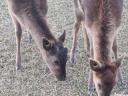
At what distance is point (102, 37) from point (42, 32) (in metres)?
1.37

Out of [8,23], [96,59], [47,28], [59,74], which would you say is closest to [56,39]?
[47,28]

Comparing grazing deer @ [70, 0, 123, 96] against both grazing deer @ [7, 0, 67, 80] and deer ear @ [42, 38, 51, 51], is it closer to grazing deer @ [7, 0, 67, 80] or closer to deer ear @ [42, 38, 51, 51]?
grazing deer @ [7, 0, 67, 80]

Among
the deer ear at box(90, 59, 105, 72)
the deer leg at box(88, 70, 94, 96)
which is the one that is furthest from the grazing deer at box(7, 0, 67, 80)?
the deer ear at box(90, 59, 105, 72)

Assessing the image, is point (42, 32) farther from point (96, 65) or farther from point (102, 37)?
point (96, 65)

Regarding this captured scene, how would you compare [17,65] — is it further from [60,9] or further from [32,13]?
[60,9]

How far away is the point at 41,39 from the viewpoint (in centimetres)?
678

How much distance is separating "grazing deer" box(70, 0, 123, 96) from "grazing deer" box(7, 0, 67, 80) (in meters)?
0.61

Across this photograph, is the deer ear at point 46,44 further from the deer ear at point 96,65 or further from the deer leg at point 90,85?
the deer ear at point 96,65

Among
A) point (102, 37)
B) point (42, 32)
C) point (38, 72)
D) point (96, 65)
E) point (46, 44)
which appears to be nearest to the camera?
point (96, 65)

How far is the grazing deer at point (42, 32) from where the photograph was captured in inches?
258

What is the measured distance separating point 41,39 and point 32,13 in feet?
1.88

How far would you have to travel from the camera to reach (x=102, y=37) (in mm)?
5867

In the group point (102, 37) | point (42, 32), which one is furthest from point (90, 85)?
point (42, 32)

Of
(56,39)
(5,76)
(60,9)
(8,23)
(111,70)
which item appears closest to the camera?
(111,70)
